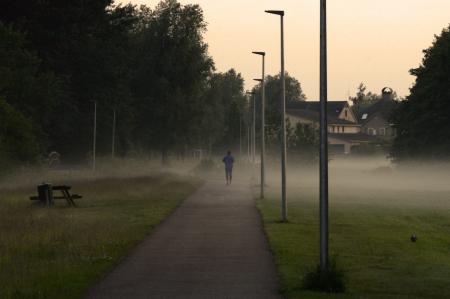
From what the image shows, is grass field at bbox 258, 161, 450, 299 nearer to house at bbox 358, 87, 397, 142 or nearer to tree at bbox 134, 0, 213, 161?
tree at bbox 134, 0, 213, 161

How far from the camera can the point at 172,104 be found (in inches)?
4156

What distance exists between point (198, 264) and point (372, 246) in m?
5.52

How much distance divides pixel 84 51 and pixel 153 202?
4754cm

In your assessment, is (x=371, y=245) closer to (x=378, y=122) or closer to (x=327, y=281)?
(x=327, y=281)

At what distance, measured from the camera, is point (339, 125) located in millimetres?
159750

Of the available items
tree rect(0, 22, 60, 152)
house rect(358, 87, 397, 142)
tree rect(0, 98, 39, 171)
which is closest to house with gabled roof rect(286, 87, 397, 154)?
house rect(358, 87, 397, 142)

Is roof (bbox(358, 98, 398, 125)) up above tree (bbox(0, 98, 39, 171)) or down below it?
above

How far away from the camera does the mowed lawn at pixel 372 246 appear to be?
1397 cm

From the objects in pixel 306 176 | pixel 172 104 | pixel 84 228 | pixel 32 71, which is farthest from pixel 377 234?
pixel 172 104

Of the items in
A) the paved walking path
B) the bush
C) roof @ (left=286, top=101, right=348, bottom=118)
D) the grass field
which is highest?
roof @ (left=286, top=101, right=348, bottom=118)

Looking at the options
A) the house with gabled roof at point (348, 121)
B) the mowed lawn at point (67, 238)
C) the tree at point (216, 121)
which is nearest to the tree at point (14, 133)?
the mowed lawn at point (67, 238)

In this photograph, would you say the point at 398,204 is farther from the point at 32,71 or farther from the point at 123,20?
the point at 123,20

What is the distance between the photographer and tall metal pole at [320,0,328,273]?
13430 millimetres

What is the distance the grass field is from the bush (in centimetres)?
17
